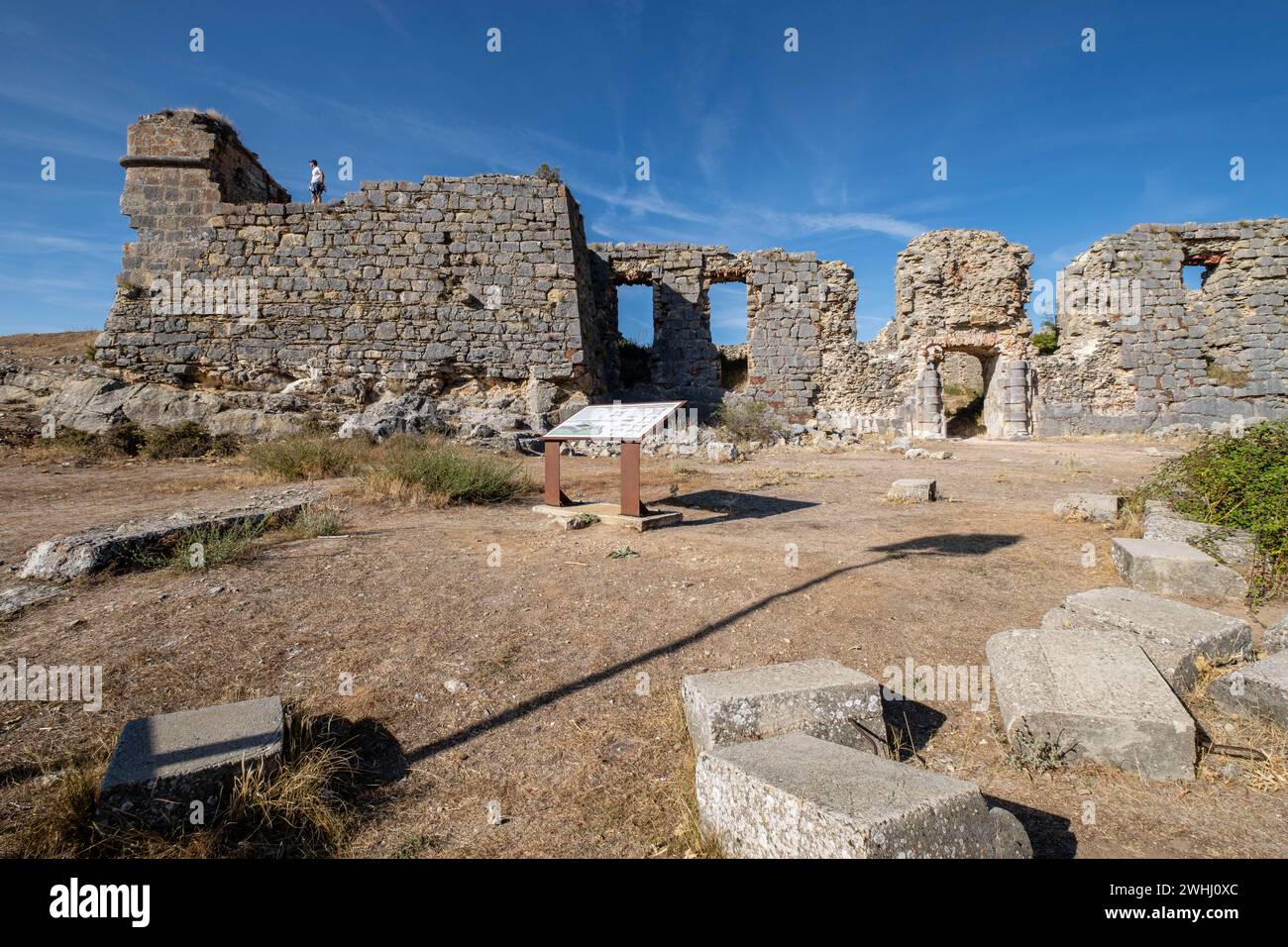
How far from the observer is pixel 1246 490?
4.69 meters

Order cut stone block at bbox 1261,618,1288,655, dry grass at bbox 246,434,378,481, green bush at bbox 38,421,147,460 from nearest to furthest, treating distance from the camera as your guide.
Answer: cut stone block at bbox 1261,618,1288,655 < dry grass at bbox 246,434,378,481 < green bush at bbox 38,421,147,460

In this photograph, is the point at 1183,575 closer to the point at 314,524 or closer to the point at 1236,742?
the point at 1236,742

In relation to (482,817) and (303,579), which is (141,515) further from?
(482,817)

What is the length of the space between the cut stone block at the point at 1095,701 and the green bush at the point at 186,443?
11.9 meters

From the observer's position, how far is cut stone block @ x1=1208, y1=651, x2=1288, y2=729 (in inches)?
103

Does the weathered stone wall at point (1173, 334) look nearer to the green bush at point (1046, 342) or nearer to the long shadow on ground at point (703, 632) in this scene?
the green bush at point (1046, 342)

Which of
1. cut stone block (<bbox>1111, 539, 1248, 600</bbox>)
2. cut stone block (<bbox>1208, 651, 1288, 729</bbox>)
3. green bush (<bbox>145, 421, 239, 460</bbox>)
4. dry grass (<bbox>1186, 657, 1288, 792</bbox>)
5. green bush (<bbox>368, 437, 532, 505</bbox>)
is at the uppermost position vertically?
green bush (<bbox>145, 421, 239, 460</bbox>)

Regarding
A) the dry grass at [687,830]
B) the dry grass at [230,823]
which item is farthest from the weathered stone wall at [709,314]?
the dry grass at [230,823]

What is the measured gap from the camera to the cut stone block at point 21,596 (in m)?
3.57

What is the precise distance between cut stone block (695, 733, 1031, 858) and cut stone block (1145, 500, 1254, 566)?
12.7 ft

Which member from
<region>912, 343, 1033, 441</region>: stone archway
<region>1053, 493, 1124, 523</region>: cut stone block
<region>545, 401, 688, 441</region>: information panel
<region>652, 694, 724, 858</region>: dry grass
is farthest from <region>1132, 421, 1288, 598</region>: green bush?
<region>912, 343, 1033, 441</region>: stone archway

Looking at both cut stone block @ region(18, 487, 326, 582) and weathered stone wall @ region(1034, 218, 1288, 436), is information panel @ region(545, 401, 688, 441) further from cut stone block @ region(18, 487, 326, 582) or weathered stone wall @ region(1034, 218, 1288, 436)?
weathered stone wall @ region(1034, 218, 1288, 436)

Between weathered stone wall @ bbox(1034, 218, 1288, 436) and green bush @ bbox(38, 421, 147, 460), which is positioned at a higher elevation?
weathered stone wall @ bbox(1034, 218, 1288, 436)

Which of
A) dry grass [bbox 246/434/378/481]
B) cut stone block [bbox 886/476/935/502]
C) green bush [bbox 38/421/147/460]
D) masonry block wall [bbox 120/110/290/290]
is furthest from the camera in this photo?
masonry block wall [bbox 120/110/290/290]
